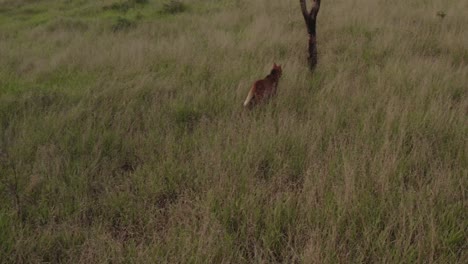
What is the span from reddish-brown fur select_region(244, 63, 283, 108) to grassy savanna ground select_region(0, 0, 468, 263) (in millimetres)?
154

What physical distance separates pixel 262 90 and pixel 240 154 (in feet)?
4.47

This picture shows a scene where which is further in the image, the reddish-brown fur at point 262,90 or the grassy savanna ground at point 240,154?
the reddish-brown fur at point 262,90

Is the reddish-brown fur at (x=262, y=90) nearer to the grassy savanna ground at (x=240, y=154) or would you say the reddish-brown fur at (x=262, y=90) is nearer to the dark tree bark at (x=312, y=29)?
the grassy savanna ground at (x=240, y=154)

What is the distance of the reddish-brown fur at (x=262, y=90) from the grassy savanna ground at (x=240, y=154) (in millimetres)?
154

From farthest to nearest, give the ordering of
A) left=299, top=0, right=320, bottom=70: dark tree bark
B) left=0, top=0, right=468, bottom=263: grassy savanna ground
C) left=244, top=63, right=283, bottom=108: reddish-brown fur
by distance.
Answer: left=299, top=0, right=320, bottom=70: dark tree bark < left=244, top=63, right=283, bottom=108: reddish-brown fur < left=0, top=0, right=468, bottom=263: grassy savanna ground

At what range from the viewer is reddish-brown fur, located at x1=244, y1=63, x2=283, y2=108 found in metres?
4.26

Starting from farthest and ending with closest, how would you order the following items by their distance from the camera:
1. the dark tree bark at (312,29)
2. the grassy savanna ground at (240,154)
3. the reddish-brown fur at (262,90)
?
1. the dark tree bark at (312,29)
2. the reddish-brown fur at (262,90)
3. the grassy savanna ground at (240,154)

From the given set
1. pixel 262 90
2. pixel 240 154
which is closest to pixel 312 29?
pixel 262 90

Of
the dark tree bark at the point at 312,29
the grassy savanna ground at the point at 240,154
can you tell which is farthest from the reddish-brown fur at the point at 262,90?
the dark tree bark at the point at 312,29

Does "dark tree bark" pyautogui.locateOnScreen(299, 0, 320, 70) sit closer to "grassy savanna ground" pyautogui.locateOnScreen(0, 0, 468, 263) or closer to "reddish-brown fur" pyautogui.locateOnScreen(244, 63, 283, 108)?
"grassy savanna ground" pyautogui.locateOnScreen(0, 0, 468, 263)

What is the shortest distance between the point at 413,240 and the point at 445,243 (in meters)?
0.16

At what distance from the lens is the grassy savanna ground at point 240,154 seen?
230 cm

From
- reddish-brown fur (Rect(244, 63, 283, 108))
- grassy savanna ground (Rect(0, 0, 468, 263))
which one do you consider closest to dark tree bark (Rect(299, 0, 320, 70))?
grassy savanna ground (Rect(0, 0, 468, 263))

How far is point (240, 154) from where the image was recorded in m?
3.19
